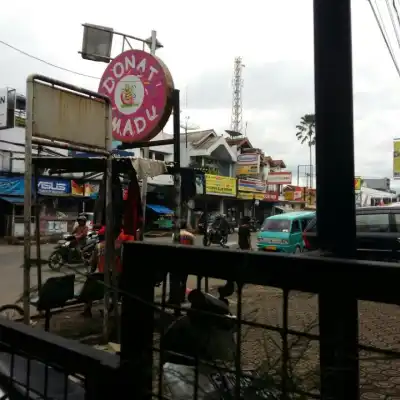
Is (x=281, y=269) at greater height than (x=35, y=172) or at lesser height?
lesser

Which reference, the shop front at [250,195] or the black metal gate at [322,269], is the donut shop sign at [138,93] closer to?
the black metal gate at [322,269]

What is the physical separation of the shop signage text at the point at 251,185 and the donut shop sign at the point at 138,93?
1067 inches

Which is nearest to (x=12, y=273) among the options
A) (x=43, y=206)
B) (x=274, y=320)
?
(x=43, y=206)

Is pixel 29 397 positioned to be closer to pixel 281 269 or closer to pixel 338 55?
pixel 281 269

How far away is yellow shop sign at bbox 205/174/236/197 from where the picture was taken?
96.5 ft

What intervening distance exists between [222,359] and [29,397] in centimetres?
92

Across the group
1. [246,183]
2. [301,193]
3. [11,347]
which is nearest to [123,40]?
[11,347]

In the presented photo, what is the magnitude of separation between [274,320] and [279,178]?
38224 millimetres

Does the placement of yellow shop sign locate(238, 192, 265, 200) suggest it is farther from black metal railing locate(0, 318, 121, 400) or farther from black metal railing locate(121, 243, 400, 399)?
black metal railing locate(121, 243, 400, 399)

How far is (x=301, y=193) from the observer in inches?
1746

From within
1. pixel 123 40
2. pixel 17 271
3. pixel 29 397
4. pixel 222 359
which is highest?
pixel 123 40

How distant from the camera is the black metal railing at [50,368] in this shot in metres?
1.48

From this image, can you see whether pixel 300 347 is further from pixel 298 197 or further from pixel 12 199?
pixel 298 197

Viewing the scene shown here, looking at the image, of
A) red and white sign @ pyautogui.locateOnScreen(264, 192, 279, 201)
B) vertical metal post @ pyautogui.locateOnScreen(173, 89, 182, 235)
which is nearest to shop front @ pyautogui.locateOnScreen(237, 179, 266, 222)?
red and white sign @ pyautogui.locateOnScreen(264, 192, 279, 201)
